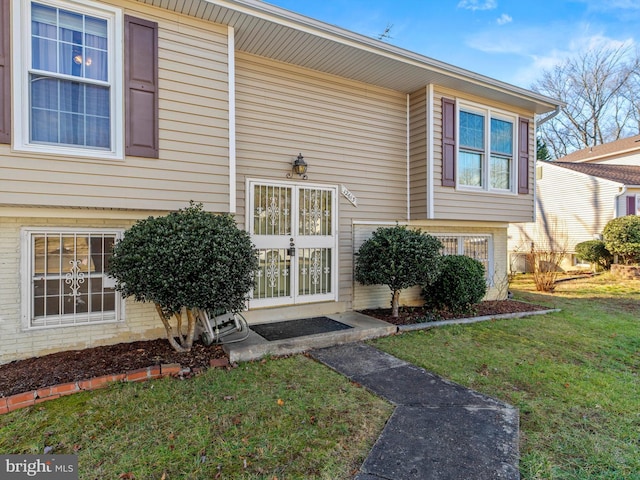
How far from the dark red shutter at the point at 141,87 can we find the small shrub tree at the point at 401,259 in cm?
333

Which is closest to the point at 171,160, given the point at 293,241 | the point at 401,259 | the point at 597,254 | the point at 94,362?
the point at 293,241

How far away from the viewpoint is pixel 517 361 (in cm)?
414

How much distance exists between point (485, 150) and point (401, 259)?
3.05m

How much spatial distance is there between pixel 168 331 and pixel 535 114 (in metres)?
7.74

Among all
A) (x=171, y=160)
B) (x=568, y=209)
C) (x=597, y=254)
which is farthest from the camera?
(x=568, y=209)

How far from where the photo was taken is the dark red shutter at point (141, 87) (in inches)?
156

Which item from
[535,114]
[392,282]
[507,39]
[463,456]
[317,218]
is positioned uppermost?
[507,39]

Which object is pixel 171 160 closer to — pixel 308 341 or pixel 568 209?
pixel 308 341

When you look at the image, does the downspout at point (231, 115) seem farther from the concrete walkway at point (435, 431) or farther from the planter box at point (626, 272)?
the planter box at point (626, 272)

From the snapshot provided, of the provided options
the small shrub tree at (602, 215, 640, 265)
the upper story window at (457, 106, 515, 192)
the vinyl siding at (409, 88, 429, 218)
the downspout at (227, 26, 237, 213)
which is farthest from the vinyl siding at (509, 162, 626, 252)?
the downspout at (227, 26, 237, 213)

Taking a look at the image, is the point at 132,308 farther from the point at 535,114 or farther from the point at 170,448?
the point at 535,114

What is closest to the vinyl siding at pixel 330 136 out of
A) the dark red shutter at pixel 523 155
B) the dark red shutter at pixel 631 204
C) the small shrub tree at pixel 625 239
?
the dark red shutter at pixel 523 155

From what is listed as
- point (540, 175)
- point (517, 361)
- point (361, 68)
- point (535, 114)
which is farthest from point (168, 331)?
point (540, 175)

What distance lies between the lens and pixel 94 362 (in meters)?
3.75
